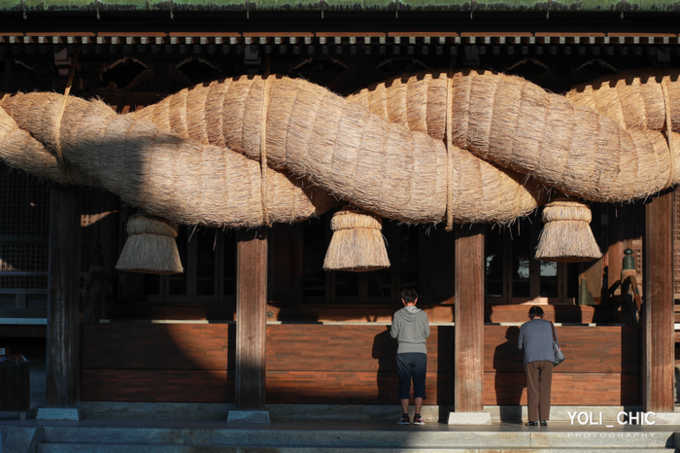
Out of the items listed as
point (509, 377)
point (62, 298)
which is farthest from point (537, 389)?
point (62, 298)

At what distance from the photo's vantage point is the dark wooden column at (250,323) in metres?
7.33

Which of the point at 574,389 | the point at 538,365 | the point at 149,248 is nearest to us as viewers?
the point at 149,248

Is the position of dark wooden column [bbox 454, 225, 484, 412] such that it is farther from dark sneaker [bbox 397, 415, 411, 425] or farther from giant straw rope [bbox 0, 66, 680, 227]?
giant straw rope [bbox 0, 66, 680, 227]

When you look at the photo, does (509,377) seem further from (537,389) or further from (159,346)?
(159,346)

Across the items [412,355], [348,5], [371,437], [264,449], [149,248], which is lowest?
[264,449]

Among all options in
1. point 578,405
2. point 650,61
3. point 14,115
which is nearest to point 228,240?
point 14,115

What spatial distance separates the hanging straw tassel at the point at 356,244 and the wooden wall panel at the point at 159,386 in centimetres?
186

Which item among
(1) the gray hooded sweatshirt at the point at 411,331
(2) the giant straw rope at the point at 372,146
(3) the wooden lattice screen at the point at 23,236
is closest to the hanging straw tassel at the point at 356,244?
(2) the giant straw rope at the point at 372,146

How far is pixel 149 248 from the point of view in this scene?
711cm

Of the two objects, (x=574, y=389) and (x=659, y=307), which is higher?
(x=659, y=307)

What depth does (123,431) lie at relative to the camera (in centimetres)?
690

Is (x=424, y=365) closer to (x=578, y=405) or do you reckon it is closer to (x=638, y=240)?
(x=578, y=405)

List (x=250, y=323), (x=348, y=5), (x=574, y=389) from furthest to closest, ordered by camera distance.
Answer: (x=574, y=389), (x=250, y=323), (x=348, y=5)

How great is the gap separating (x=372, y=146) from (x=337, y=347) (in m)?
2.27
